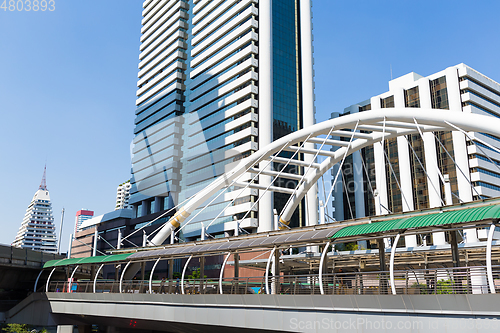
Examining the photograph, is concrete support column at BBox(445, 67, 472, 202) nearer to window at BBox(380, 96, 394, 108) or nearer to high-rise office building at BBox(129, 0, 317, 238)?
window at BBox(380, 96, 394, 108)

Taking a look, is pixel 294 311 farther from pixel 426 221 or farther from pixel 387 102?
pixel 387 102

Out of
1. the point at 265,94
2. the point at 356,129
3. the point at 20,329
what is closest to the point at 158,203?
the point at 265,94

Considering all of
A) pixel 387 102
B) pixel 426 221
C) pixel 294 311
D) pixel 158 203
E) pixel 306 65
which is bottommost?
pixel 294 311

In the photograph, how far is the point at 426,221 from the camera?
1731 cm

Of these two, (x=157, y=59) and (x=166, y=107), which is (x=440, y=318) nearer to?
(x=166, y=107)

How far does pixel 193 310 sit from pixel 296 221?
55.7 m

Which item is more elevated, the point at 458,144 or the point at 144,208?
the point at 458,144

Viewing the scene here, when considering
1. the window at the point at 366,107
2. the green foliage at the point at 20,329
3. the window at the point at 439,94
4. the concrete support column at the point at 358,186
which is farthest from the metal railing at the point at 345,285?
the window at the point at 366,107

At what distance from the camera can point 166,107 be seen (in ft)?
357

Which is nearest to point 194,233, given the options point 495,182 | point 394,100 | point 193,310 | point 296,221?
point 296,221

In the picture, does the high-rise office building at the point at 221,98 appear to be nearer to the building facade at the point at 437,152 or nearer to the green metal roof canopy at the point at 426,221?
the building facade at the point at 437,152

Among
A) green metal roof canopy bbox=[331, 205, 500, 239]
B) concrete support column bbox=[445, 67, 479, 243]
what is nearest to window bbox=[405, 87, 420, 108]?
concrete support column bbox=[445, 67, 479, 243]

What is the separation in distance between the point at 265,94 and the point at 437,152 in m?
33.4

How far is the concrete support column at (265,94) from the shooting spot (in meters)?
75.8
